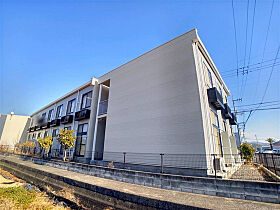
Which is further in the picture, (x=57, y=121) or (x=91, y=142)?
(x=57, y=121)

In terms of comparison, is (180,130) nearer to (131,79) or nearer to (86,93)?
(131,79)

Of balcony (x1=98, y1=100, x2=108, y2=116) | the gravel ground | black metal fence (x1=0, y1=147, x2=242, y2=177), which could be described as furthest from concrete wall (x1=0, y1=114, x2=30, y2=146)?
the gravel ground

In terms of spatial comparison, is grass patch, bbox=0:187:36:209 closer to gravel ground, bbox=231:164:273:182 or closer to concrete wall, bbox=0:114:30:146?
gravel ground, bbox=231:164:273:182

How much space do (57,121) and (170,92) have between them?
1378 cm

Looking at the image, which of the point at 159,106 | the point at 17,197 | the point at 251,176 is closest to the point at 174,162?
the point at 159,106

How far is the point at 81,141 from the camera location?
11977mm

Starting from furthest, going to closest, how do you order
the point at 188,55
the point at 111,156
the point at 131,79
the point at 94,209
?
the point at 131,79 → the point at 111,156 → the point at 188,55 → the point at 94,209

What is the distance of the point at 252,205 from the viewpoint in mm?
3430

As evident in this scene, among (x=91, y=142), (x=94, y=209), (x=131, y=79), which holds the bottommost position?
(x=94, y=209)

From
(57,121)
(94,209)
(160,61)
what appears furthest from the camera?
(57,121)

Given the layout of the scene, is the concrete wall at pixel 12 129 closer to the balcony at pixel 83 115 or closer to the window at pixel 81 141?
the window at pixel 81 141

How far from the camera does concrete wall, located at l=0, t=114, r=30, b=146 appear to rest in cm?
2275

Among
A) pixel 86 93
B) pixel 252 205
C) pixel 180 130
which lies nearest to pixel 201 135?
pixel 180 130

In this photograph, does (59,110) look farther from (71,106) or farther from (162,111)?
(162,111)
